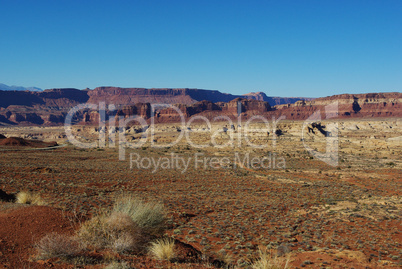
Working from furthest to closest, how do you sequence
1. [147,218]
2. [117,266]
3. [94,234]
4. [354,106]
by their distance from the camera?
[354,106], [147,218], [94,234], [117,266]

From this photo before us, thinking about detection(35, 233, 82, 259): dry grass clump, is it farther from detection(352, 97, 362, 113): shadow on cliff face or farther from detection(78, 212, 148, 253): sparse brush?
detection(352, 97, 362, 113): shadow on cliff face

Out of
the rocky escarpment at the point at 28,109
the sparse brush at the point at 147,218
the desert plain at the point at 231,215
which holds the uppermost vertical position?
the rocky escarpment at the point at 28,109

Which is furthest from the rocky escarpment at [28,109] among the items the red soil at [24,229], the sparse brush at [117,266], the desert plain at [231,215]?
the sparse brush at [117,266]

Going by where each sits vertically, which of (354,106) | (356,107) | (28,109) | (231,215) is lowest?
(231,215)

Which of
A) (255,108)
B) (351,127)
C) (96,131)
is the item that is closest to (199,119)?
(255,108)

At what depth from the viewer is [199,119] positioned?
135875 mm

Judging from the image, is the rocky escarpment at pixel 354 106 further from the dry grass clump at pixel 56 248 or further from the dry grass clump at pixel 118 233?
the dry grass clump at pixel 56 248

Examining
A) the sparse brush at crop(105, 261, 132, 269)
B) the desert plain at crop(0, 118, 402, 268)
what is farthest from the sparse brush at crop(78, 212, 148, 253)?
the sparse brush at crop(105, 261, 132, 269)

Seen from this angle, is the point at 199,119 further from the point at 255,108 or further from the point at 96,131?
the point at 96,131

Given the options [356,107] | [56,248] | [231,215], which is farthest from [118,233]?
[356,107]

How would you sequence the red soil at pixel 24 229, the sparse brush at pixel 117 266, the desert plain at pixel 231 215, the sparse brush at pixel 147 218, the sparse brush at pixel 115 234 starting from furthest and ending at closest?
the sparse brush at pixel 147 218 < the desert plain at pixel 231 215 < the sparse brush at pixel 115 234 < the red soil at pixel 24 229 < the sparse brush at pixel 117 266

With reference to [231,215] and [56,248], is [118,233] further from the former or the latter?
[231,215]

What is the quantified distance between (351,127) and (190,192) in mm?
87569

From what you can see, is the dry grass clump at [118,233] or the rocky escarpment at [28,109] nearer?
the dry grass clump at [118,233]
